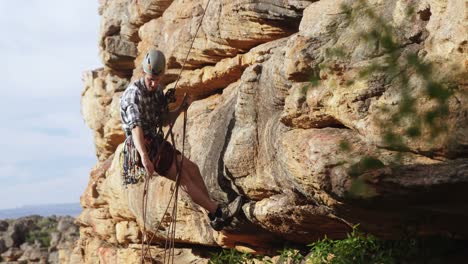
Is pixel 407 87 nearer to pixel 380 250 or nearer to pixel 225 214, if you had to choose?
pixel 380 250

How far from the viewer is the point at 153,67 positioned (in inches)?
443

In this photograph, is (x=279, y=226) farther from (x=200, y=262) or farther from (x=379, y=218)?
(x=200, y=262)

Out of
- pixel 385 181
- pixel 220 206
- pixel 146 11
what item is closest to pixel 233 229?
pixel 220 206

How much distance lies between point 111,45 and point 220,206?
25.6 ft

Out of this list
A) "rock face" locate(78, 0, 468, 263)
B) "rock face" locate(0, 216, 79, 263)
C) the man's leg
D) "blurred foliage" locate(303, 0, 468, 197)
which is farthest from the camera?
"rock face" locate(0, 216, 79, 263)

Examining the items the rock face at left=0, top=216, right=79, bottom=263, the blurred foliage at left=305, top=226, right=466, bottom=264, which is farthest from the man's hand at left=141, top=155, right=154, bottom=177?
the rock face at left=0, top=216, right=79, bottom=263

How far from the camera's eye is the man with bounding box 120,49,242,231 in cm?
1121

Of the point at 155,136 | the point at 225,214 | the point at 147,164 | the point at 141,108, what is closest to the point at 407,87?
the point at 147,164

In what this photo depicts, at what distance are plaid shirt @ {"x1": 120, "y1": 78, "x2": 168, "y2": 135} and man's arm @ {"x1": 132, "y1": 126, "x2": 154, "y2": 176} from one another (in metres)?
0.14

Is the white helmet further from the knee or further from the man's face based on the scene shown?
the knee

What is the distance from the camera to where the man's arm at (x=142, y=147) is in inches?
432

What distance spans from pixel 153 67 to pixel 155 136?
3.59 feet

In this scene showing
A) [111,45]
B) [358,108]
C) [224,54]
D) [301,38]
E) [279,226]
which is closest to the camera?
[358,108]

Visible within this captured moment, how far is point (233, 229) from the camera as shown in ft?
38.5
